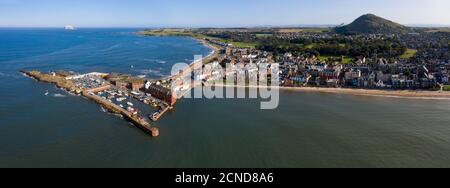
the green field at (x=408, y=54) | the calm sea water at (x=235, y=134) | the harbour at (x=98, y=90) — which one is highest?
the green field at (x=408, y=54)

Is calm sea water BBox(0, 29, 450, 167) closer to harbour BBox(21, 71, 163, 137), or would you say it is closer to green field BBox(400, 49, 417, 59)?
harbour BBox(21, 71, 163, 137)

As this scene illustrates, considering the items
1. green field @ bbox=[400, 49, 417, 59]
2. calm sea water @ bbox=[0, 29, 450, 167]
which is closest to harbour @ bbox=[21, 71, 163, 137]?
calm sea water @ bbox=[0, 29, 450, 167]

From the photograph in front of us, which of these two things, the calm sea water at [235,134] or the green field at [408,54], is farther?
the green field at [408,54]

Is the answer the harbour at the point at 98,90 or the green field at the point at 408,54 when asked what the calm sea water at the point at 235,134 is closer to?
the harbour at the point at 98,90

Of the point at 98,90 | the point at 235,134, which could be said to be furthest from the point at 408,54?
the point at 98,90

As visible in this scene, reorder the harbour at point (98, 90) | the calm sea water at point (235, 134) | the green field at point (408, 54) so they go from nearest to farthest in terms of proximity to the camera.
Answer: the calm sea water at point (235, 134)
the harbour at point (98, 90)
the green field at point (408, 54)

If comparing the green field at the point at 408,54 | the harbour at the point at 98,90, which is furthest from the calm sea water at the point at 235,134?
the green field at the point at 408,54

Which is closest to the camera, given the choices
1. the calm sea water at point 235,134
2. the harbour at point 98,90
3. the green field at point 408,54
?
the calm sea water at point 235,134

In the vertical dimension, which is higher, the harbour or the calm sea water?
the harbour
